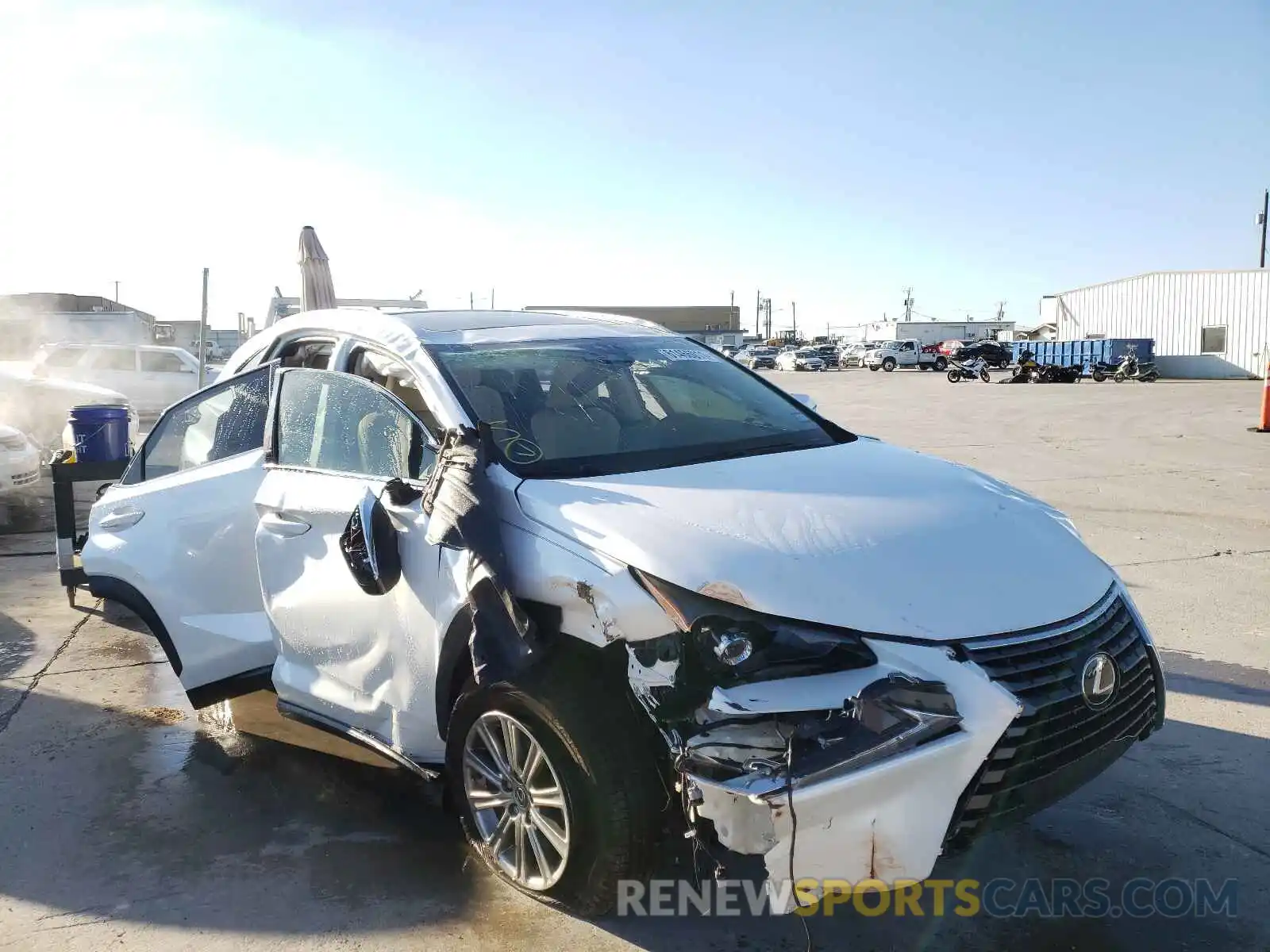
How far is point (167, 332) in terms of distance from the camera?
24.9 meters

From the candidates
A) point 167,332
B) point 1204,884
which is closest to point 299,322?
point 1204,884

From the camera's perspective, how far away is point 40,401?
45.2 ft

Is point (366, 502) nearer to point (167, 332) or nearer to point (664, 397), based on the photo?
point (664, 397)

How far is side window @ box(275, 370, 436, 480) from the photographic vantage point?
3459 mm

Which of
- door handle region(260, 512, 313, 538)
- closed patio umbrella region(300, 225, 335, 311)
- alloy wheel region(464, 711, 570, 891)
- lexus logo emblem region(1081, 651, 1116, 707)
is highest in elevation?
closed patio umbrella region(300, 225, 335, 311)

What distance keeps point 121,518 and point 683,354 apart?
8.40ft

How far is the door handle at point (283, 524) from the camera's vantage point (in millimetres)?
3627

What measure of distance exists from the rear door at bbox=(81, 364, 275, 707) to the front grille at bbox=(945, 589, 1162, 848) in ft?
8.49

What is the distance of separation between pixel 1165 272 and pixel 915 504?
49.0 metres

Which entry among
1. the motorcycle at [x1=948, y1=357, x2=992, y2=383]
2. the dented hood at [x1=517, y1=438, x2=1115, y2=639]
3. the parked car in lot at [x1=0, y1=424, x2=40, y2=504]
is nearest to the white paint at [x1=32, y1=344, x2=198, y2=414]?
the parked car in lot at [x1=0, y1=424, x2=40, y2=504]

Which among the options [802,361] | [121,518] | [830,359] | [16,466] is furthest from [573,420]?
[830,359]

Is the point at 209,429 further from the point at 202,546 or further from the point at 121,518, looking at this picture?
the point at 202,546

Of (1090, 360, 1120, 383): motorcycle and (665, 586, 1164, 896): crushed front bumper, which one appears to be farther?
(1090, 360, 1120, 383): motorcycle

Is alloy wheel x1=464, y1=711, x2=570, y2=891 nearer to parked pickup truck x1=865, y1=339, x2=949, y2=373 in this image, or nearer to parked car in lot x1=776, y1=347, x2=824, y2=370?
parked pickup truck x1=865, y1=339, x2=949, y2=373
